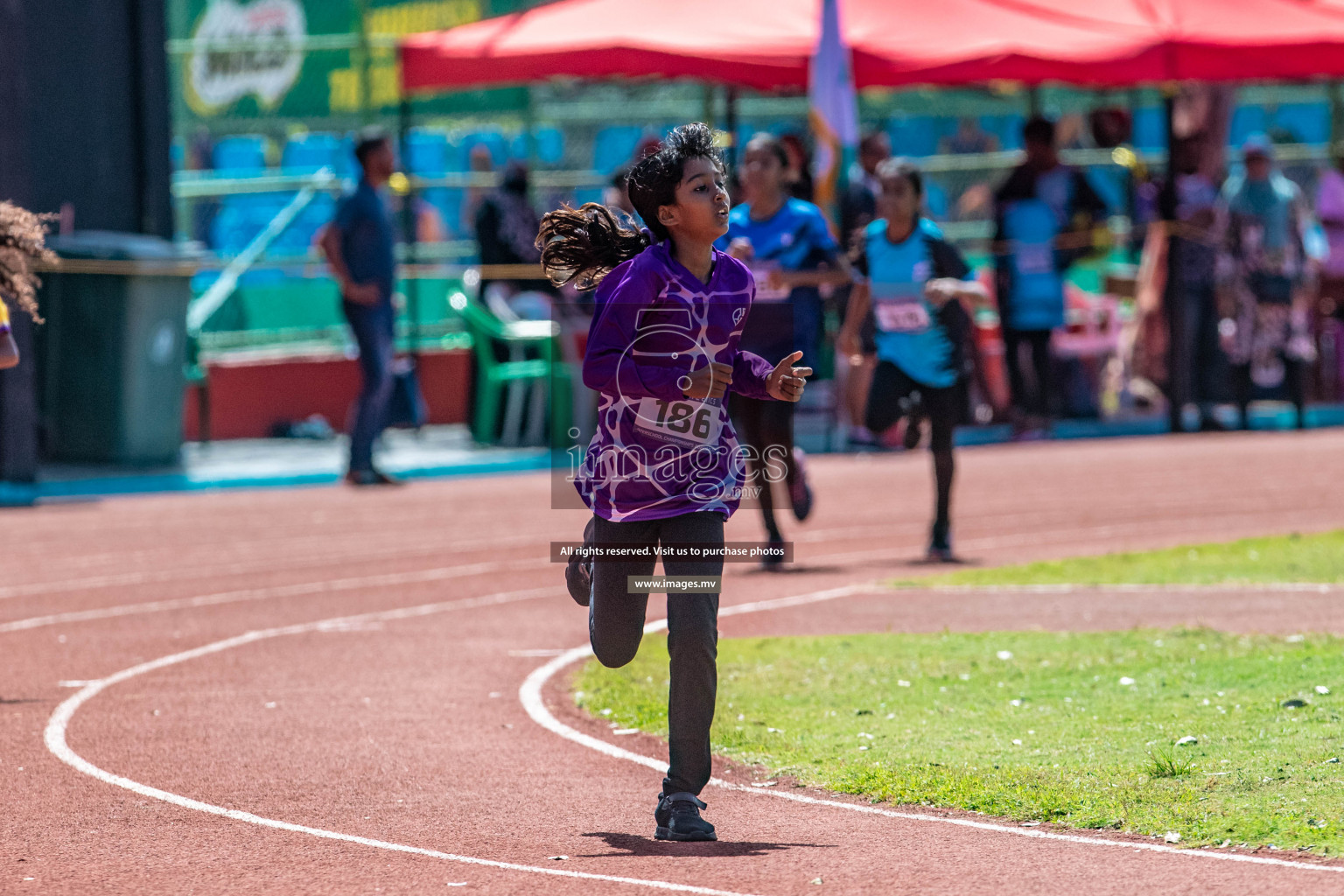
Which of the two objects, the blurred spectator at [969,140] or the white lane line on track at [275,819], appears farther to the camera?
the blurred spectator at [969,140]

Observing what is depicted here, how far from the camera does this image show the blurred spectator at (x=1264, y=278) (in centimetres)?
1984

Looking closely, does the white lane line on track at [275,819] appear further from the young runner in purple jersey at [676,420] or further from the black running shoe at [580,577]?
the black running shoe at [580,577]

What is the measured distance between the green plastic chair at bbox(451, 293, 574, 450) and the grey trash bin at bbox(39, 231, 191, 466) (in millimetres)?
2636

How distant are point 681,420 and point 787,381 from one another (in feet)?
1.07

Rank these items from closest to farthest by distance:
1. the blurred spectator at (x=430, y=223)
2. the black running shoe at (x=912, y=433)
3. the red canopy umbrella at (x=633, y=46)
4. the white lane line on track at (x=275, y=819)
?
the white lane line on track at (x=275, y=819), the black running shoe at (x=912, y=433), the red canopy umbrella at (x=633, y=46), the blurred spectator at (x=430, y=223)

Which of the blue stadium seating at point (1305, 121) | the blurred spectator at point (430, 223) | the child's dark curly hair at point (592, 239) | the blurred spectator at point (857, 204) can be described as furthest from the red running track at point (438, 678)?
the blue stadium seating at point (1305, 121)

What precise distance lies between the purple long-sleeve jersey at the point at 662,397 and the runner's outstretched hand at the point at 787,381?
96mm

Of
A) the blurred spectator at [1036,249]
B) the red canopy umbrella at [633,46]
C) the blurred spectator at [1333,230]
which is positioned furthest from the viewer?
the blurred spectator at [1333,230]

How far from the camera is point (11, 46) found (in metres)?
16.3

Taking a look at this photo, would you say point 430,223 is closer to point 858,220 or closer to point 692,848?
point 858,220

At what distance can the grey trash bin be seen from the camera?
1722 cm

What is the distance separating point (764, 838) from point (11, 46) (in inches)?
472

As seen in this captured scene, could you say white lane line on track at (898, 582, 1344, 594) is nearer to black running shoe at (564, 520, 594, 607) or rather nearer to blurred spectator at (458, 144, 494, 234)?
black running shoe at (564, 520, 594, 607)

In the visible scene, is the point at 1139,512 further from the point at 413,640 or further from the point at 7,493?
the point at 7,493
